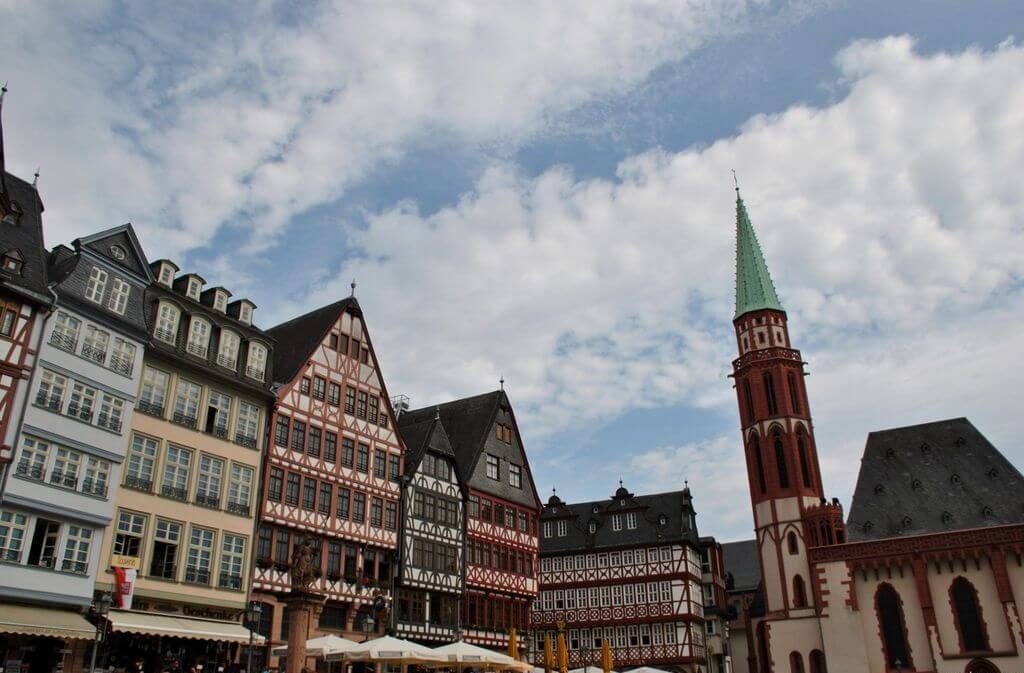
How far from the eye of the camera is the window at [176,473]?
29.7 metres

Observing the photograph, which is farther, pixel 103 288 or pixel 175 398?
pixel 175 398

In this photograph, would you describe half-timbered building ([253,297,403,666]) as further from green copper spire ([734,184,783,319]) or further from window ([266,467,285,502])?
green copper spire ([734,184,783,319])

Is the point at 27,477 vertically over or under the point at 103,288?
under

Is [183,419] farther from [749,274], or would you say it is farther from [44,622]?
[749,274]

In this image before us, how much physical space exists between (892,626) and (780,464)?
11.9 metres

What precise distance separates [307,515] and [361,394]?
6728 mm

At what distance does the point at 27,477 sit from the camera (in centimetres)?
2519

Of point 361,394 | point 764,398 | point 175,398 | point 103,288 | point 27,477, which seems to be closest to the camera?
point 27,477

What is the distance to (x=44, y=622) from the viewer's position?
24109mm

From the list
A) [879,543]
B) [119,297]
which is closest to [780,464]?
[879,543]

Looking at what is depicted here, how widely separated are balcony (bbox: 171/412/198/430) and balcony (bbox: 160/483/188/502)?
229 cm

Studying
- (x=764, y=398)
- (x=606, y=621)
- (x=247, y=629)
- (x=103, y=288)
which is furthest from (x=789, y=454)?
(x=103, y=288)

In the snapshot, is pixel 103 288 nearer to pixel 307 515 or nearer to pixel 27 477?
pixel 27 477

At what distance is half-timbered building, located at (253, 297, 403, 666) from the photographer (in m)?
33.3
